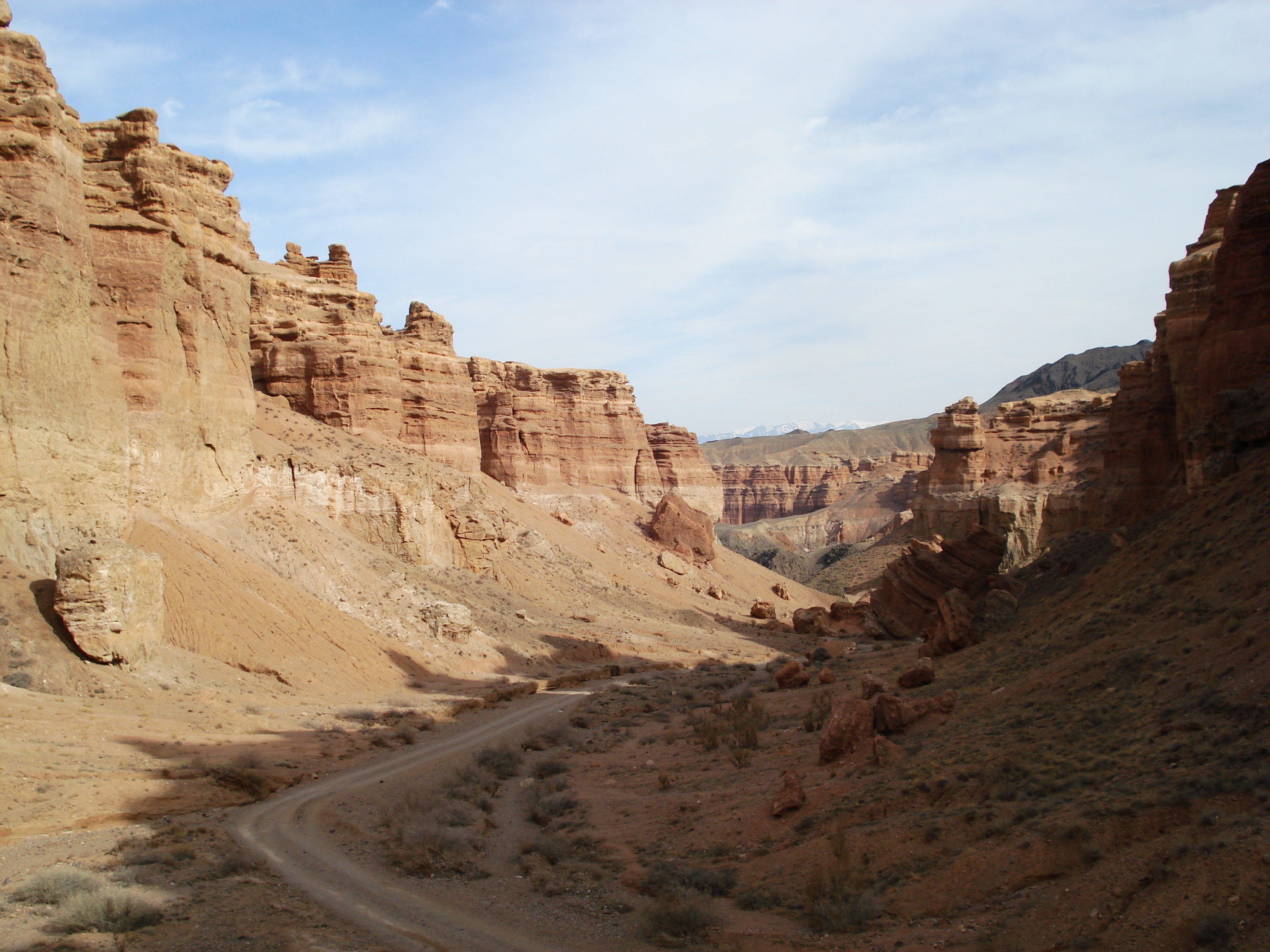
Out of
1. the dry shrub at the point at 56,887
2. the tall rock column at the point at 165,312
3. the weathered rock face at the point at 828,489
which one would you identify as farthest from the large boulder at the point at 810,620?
the weathered rock face at the point at 828,489

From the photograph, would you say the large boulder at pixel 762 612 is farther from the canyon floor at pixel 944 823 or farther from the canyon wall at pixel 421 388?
the canyon floor at pixel 944 823

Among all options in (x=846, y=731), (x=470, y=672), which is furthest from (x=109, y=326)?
(x=846, y=731)

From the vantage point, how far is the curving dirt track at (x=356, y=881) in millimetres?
9547

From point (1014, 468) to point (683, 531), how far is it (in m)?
21.8

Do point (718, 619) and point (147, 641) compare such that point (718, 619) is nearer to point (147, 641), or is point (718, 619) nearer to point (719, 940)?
point (147, 641)

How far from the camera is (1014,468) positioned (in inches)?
2154

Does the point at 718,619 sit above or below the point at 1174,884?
below

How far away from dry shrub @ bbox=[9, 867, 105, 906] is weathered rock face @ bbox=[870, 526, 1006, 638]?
72.3 feet

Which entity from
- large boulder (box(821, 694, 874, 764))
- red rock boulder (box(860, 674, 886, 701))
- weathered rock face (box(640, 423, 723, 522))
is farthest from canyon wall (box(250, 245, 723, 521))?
large boulder (box(821, 694, 874, 764))

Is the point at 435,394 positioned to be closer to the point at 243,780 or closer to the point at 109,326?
the point at 109,326

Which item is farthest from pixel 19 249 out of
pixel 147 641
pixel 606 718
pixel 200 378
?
pixel 606 718

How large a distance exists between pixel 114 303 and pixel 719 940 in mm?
25232

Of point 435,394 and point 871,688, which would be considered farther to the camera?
point 435,394

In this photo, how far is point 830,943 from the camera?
8.42 meters
